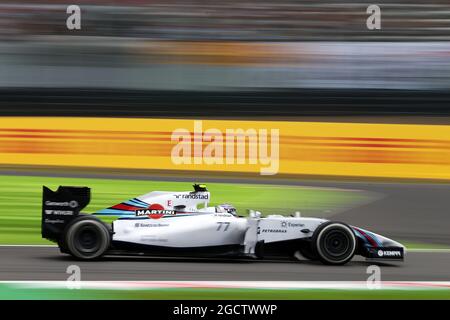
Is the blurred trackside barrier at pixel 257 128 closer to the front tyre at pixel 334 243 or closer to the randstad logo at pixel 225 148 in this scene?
the randstad logo at pixel 225 148

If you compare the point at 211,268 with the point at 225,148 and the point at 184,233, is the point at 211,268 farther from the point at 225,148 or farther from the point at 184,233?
the point at 225,148

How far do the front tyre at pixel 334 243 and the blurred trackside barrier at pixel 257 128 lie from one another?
3350mm

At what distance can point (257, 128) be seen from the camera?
896cm

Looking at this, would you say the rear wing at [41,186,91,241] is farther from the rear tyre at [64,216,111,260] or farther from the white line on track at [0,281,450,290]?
the white line on track at [0,281,450,290]

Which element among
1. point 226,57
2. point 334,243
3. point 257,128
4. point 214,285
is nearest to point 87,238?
point 214,285

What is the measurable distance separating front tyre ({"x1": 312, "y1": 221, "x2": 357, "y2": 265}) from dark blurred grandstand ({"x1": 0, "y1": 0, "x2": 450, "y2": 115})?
479 centimetres

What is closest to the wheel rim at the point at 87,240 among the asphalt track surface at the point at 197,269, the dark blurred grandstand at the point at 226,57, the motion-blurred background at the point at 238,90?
the asphalt track surface at the point at 197,269

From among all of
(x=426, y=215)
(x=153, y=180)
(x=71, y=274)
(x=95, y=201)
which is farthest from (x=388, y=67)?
(x=71, y=274)

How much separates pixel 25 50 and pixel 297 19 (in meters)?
4.10

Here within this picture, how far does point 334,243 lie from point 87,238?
6.02 feet

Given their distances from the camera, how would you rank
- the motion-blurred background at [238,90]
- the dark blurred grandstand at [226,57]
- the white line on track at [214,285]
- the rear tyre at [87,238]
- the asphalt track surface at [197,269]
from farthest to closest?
the dark blurred grandstand at [226,57] → the motion-blurred background at [238,90] → the rear tyre at [87,238] → the asphalt track surface at [197,269] → the white line on track at [214,285]

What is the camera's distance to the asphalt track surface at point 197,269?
4891 mm

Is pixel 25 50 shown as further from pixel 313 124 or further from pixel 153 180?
pixel 313 124
